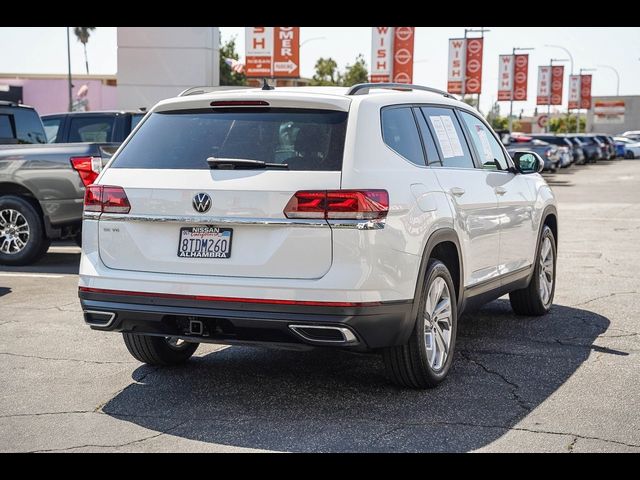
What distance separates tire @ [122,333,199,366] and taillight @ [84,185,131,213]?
3.20ft

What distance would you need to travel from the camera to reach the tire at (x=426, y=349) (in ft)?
18.9

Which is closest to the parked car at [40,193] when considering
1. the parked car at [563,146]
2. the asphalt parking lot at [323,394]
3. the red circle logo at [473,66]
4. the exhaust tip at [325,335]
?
the asphalt parking lot at [323,394]

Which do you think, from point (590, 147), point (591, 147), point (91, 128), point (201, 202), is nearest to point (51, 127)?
point (91, 128)

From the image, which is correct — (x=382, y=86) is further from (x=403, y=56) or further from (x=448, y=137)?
(x=403, y=56)

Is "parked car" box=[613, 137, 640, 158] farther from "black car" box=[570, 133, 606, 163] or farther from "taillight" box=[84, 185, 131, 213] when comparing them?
"taillight" box=[84, 185, 131, 213]

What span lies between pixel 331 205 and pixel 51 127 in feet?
32.9

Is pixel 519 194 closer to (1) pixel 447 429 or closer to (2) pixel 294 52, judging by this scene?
(1) pixel 447 429

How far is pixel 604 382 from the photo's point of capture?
6.26 metres

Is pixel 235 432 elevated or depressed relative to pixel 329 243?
depressed

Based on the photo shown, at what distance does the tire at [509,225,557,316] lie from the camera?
8.46 metres
